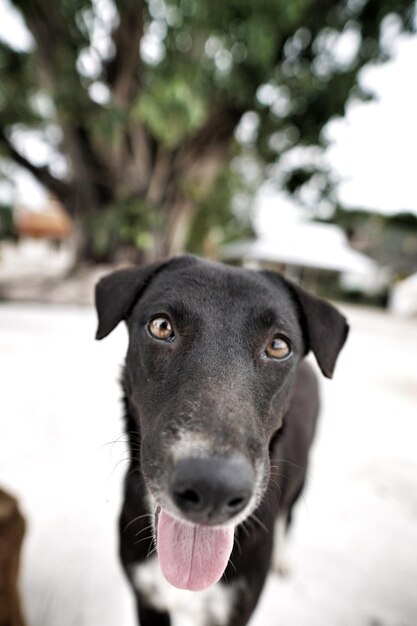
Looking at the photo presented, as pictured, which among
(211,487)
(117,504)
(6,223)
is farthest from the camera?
(6,223)

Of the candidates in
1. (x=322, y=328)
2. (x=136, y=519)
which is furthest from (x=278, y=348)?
(x=136, y=519)

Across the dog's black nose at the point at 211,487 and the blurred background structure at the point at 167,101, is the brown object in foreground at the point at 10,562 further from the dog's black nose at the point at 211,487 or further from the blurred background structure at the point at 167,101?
the blurred background structure at the point at 167,101

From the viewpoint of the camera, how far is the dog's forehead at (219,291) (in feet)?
5.89

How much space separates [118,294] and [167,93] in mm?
6893

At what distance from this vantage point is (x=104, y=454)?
4027mm

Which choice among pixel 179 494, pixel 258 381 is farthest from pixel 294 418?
pixel 179 494

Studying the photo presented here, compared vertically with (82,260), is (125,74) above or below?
above

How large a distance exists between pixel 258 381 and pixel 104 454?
2.91 meters

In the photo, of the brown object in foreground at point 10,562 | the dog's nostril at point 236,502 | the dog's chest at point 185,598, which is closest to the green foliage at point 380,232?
the dog's chest at point 185,598

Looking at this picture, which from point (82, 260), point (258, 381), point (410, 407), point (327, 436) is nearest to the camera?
point (258, 381)

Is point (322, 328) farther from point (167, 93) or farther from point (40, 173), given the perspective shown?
point (40, 173)

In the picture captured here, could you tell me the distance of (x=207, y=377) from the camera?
5.00 ft

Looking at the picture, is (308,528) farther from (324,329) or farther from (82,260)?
(82,260)

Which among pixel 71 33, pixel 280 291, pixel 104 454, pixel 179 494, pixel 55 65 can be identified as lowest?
pixel 104 454
